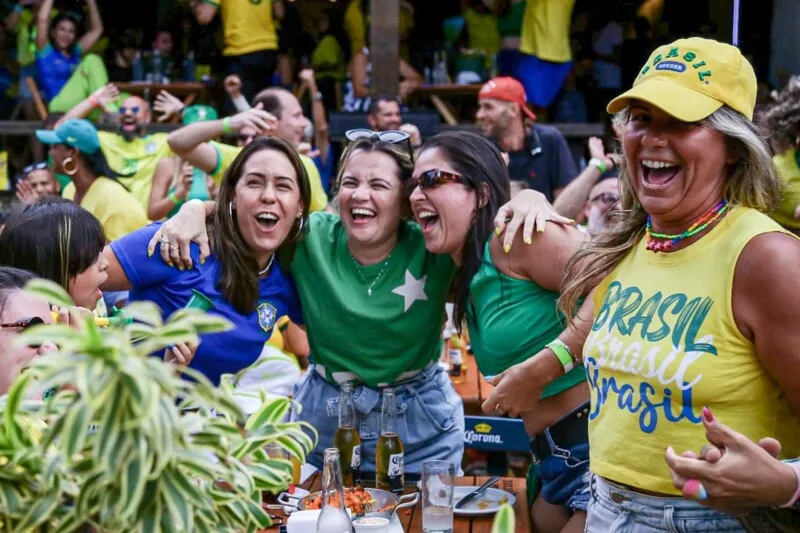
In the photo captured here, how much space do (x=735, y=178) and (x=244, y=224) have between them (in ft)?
5.16

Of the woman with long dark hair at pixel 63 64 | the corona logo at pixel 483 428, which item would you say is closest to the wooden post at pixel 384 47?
the woman with long dark hair at pixel 63 64

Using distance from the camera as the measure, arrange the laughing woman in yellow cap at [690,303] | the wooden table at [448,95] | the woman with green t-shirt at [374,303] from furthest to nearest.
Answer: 1. the wooden table at [448,95]
2. the woman with green t-shirt at [374,303]
3. the laughing woman in yellow cap at [690,303]

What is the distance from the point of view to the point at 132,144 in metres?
7.55

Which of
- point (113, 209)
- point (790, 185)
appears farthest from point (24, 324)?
point (790, 185)

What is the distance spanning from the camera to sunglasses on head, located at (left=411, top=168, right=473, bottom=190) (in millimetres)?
2758

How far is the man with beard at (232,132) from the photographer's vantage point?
398 centimetres

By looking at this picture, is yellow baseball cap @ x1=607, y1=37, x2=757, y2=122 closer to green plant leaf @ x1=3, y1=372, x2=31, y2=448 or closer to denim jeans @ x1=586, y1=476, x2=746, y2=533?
denim jeans @ x1=586, y1=476, x2=746, y2=533

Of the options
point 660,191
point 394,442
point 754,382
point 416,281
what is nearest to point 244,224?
point 416,281

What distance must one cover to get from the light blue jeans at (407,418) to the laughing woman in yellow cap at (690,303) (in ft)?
3.39

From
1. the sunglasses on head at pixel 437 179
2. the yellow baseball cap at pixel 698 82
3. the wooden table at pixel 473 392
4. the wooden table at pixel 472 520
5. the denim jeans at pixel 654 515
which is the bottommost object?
the wooden table at pixel 473 392

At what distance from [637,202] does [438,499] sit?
90 centimetres

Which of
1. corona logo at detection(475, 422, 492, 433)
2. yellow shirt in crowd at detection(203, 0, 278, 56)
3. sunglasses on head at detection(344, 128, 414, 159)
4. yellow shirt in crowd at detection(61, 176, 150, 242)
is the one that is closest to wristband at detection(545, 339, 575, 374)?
sunglasses on head at detection(344, 128, 414, 159)

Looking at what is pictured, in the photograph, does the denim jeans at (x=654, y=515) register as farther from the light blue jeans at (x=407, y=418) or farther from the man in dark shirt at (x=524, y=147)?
the man in dark shirt at (x=524, y=147)

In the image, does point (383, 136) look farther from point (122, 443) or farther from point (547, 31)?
point (547, 31)
